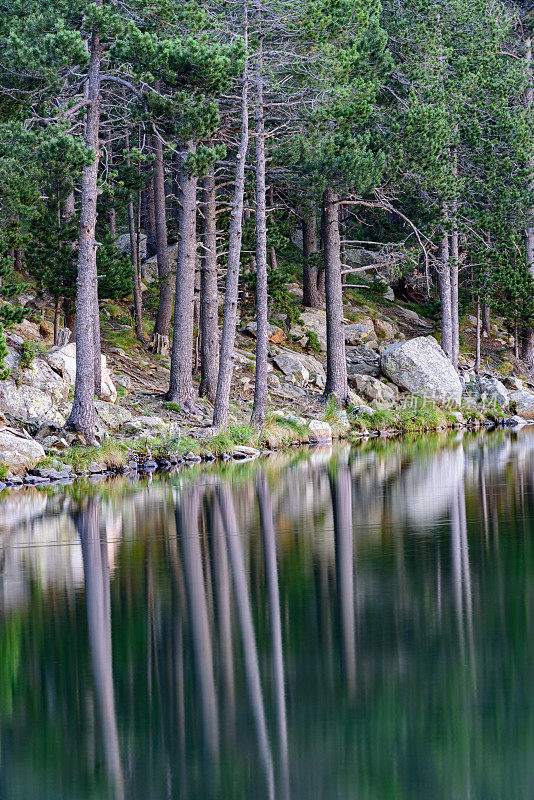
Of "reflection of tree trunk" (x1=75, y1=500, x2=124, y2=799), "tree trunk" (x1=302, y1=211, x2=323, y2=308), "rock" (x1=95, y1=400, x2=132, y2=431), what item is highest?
"tree trunk" (x1=302, y1=211, x2=323, y2=308)

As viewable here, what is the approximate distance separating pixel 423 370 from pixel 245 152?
12152 millimetres

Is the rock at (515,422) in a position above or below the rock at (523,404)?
below

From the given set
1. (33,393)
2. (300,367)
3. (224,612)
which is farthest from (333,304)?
(224,612)

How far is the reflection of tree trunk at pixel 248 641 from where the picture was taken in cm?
600

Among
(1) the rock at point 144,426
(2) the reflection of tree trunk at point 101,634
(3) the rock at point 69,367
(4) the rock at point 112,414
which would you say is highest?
(3) the rock at point 69,367

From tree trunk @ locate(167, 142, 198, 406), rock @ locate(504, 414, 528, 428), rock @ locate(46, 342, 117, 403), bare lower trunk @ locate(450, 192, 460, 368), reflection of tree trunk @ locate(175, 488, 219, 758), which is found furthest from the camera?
bare lower trunk @ locate(450, 192, 460, 368)

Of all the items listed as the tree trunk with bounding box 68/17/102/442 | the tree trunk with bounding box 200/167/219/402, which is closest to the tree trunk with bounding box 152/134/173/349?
the tree trunk with bounding box 200/167/219/402

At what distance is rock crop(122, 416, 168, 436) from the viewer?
89.5ft

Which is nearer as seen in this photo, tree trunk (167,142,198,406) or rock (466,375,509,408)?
tree trunk (167,142,198,406)

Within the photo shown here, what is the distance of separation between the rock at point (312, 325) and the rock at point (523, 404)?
305 inches

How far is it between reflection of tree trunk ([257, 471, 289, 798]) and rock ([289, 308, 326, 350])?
24172 millimetres

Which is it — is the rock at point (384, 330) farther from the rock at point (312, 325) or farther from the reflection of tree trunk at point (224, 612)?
the reflection of tree trunk at point (224, 612)

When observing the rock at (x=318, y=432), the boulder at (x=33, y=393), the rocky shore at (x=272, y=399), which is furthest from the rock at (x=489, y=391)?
the boulder at (x=33, y=393)

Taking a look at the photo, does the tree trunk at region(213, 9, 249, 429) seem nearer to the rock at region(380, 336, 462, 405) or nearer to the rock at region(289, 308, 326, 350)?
the rock at region(380, 336, 462, 405)
